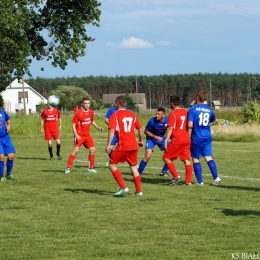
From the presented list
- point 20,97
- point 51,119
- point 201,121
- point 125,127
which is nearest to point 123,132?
point 125,127

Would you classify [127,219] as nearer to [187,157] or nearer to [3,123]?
[187,157]

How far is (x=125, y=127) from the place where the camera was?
38.6 ft

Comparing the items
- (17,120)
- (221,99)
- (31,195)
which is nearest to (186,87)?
(221,99)

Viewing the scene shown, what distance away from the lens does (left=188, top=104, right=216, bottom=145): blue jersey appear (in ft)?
44.5

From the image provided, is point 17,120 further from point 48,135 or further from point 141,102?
point 141,102

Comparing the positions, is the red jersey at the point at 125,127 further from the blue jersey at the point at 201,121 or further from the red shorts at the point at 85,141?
the red shorts at the point at 85,141

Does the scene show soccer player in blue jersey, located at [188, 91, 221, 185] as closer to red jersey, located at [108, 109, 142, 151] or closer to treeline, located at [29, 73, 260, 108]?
red jersey, located at [108, 109, 142, 151]

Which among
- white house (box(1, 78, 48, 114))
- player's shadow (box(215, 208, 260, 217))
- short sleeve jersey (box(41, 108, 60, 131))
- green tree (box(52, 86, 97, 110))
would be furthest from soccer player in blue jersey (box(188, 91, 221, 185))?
white house (box(1, 78, 48, 114))

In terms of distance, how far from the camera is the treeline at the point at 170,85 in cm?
15288

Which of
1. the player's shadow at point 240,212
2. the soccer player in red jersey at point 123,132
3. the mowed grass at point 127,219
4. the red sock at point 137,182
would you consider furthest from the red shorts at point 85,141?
the player's shadow at point 240,212

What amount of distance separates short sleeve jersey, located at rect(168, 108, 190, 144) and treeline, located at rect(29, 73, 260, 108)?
443 feet

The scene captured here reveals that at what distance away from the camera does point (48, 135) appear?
24078 millimetres

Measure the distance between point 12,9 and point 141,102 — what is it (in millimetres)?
107944

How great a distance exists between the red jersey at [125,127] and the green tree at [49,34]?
85.5 ft
